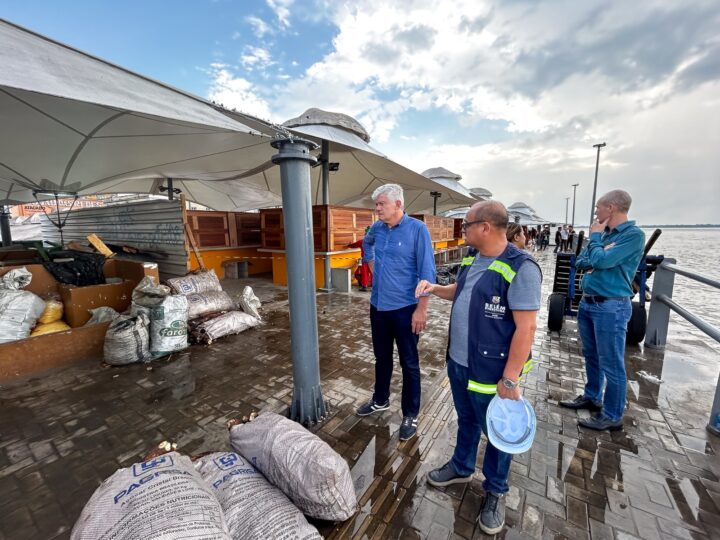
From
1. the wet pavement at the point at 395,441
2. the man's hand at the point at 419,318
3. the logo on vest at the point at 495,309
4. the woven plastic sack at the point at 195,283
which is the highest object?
the logo on vest at the point at 495,309

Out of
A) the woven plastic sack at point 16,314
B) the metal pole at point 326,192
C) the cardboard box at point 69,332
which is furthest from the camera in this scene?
the metal pole at point 326,192

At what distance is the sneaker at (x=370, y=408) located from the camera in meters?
2.66

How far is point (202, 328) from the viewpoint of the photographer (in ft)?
14.4

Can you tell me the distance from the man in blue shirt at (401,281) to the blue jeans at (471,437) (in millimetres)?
504

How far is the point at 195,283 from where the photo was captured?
4.90 metres

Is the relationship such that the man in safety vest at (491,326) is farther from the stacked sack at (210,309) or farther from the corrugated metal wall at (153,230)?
the corrugated metal wall at (153,230)

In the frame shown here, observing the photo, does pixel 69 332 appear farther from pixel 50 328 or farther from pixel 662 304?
pixel 662 304

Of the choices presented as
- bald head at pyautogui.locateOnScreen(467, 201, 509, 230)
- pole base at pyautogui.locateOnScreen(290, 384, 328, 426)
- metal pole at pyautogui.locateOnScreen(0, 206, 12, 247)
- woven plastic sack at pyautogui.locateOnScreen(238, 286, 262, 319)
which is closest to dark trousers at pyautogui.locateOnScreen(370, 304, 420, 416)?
pole base at pyautogui.locateOnScreen(290, 384, 328, 426)

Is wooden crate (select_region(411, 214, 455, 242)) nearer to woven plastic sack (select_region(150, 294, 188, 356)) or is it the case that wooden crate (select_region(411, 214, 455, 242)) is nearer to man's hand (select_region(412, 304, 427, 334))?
woven plastic sack (select_region(150, 294, 188, 356))

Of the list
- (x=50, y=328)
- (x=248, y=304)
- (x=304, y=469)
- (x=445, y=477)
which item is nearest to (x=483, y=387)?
(x=445, y=477)

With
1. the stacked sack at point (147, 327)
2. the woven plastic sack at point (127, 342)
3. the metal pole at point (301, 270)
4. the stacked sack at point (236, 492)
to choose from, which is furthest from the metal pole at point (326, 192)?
the stacked sack at point (236, 492)

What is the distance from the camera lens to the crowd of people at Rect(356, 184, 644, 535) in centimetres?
154

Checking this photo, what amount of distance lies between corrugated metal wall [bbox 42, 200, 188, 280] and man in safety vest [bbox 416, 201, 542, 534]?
5584 millimetres

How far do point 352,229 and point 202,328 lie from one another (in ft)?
15.7
